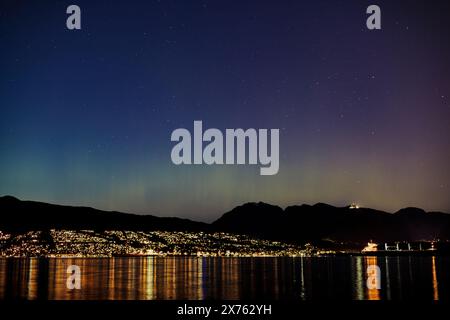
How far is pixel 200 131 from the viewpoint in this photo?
97.9 ft
